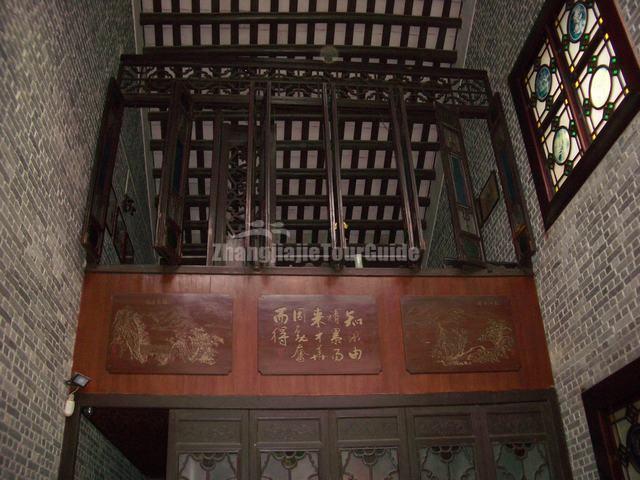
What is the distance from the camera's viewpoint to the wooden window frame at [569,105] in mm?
4672

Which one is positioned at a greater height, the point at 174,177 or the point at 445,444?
the point at 174,177

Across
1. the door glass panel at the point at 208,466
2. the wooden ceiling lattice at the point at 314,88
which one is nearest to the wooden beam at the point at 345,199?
the wooden ceiling lattice at the point at 314,88

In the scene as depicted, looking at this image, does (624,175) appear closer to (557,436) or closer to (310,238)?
(557,436)

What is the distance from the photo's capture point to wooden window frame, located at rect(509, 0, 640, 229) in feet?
15.3

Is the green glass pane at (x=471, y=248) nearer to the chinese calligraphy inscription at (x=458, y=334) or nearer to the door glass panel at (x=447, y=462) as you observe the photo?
the chinese calligraphy inscription at (x=458, y=334)

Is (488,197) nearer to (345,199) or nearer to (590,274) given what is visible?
(590,274)

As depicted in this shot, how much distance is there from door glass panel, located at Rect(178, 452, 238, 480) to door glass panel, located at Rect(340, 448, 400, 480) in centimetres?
94

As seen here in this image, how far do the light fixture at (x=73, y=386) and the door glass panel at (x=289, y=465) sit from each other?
1.62 meters

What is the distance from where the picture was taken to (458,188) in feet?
22.3

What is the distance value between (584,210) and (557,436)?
6.57 feet

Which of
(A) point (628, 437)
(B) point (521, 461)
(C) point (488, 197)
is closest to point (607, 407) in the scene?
(A) point (628, 437)

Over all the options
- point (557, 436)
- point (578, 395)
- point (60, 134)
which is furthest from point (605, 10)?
point (60, 134)

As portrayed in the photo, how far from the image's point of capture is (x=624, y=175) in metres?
4.71

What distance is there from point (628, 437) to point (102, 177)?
5.21m
